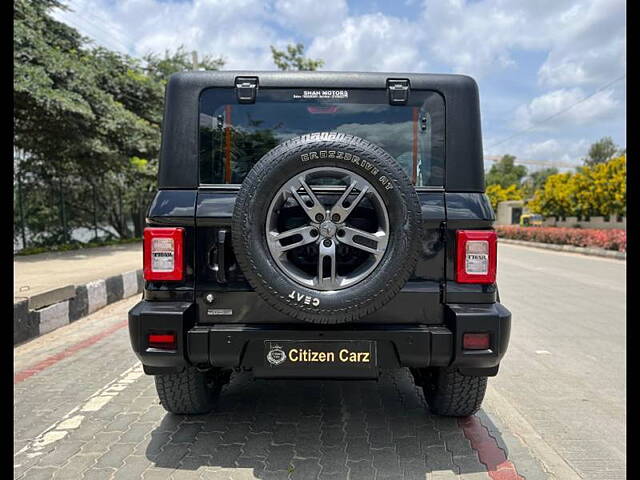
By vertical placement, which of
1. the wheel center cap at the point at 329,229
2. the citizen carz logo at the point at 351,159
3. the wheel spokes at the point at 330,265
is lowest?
the wheel spokes at the point at 330,265

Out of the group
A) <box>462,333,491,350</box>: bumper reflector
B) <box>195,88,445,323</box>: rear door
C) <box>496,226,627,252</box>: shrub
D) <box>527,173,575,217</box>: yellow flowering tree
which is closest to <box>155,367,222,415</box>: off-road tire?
<box>195,88,445,323</box>: rear door

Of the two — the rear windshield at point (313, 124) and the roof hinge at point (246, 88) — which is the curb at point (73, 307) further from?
the roof hinge at point (246, 88)

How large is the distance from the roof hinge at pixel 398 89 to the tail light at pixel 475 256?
898mm

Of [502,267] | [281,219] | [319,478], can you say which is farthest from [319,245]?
[502,267]

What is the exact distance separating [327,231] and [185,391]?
1.58 meters

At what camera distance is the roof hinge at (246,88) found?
3215 mm

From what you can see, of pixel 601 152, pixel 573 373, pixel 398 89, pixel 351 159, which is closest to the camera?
pixel 351 159

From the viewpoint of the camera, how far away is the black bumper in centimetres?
293

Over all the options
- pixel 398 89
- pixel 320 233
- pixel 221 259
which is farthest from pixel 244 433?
pixel 398 89

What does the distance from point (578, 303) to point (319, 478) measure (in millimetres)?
7572

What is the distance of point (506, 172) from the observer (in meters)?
97.6

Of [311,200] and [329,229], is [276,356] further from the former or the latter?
[311,200]

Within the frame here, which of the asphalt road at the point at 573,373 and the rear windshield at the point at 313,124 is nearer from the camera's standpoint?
the rear windshield at the point at 313,124

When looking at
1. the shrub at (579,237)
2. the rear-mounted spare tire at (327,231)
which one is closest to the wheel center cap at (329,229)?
the rear-mounted spare tire at (327,231)
